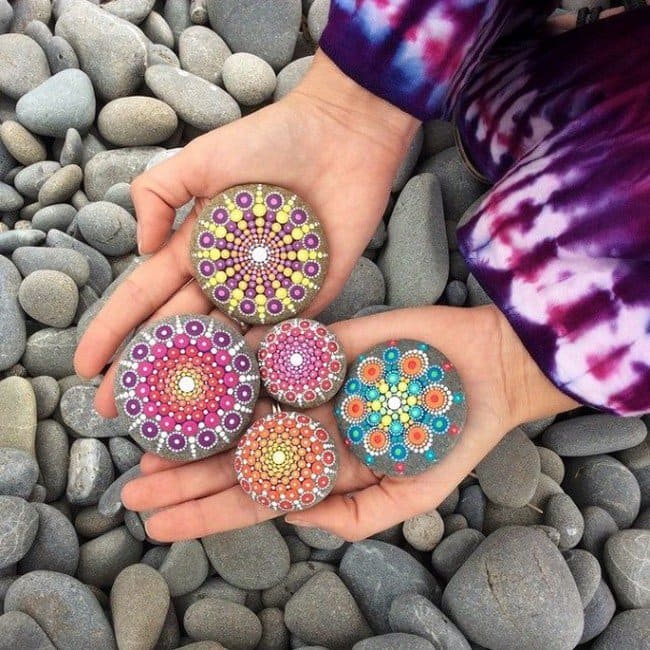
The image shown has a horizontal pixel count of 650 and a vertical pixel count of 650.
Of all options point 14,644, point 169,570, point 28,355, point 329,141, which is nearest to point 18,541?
point 14,644

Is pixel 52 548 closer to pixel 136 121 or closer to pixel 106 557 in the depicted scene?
pixel 106 557

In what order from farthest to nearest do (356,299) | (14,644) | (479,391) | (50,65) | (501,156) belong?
(50,65) → (356,299) → (501,156) → (479,391) → (14,644)

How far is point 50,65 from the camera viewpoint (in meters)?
1.82

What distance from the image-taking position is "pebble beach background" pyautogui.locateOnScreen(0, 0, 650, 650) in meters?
1.28

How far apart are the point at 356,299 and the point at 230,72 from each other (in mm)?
682

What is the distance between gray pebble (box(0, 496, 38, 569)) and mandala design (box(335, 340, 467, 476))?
1.89 feet

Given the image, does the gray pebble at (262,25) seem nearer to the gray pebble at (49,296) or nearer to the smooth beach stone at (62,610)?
the gray pebble at (49,296)

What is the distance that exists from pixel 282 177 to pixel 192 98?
52cm

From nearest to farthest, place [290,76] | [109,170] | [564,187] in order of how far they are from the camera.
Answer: [564,187] → [109,170] → [290,76]

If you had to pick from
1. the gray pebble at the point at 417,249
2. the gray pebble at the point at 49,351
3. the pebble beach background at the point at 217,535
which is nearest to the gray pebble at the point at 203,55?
the pebble beach background at the point at 217,535

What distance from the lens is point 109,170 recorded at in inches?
67.5

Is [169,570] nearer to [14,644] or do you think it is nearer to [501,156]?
[14,644]

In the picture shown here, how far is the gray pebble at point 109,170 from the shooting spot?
1.71 meters

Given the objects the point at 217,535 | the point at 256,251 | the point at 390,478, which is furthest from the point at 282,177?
the point at 217,535
